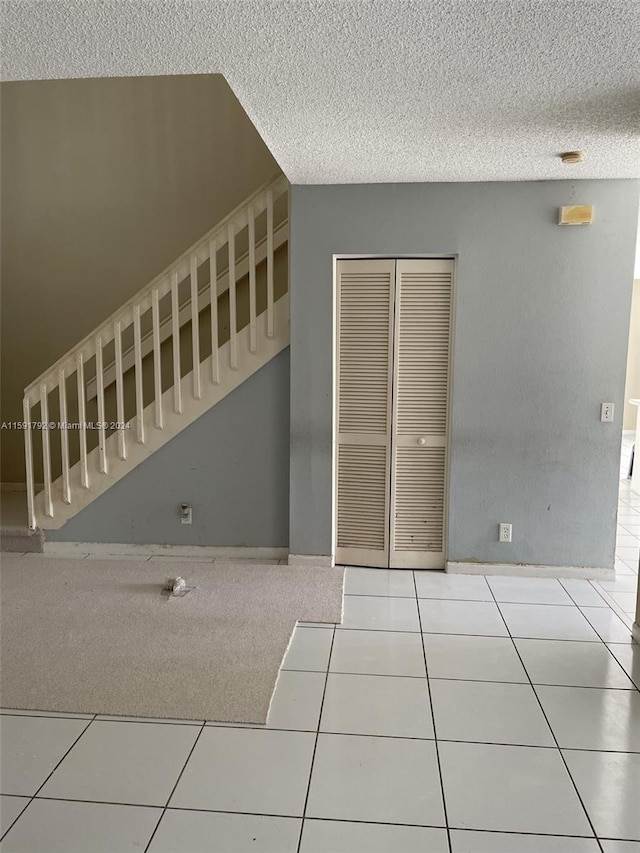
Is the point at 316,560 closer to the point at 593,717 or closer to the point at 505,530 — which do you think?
the point at 505,530

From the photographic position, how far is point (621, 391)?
3947 millimetres

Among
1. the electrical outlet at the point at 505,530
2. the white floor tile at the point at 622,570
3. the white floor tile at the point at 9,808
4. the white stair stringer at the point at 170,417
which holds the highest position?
the white stair stringer at the point at 170,417

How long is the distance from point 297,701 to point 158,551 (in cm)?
210

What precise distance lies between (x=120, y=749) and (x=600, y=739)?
1.82 meters

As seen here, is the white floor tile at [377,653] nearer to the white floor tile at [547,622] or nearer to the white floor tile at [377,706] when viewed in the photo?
the white floor tile at [377,706]

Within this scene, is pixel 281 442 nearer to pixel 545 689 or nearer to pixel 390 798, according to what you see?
pixel 545 689

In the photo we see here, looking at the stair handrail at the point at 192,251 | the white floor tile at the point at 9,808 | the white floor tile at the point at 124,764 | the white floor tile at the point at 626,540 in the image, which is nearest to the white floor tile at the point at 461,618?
the white floor tile at the point at 124,764

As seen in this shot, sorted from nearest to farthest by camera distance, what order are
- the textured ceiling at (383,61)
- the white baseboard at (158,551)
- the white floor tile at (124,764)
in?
the textured ceiling at (383,61)
the white floor tile at (124,764)
the white baseboard at (158,551)

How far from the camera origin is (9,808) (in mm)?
2070

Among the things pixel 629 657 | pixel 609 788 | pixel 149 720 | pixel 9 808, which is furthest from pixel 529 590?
pixel 9 808

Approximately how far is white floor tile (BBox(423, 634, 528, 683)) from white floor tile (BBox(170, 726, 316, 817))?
2.71ft

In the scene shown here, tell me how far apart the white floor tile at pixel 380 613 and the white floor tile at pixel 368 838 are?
1.40 metres

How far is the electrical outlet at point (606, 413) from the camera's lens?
3.97m

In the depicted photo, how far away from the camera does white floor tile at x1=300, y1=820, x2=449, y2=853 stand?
6.25ft
